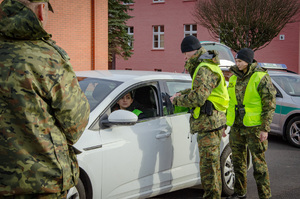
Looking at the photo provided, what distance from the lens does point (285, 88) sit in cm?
992

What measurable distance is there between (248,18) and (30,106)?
23.0m

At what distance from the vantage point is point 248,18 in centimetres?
2369

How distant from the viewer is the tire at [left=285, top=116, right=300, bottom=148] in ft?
31.0

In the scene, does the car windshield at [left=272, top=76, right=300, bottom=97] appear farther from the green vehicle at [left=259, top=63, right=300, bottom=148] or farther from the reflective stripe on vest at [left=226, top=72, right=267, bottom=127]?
the reflective stripe on vest at [left=226, top=72, right=267, bottom=127]

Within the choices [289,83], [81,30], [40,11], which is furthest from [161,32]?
[40,11]

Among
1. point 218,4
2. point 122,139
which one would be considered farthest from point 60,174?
point 218,4

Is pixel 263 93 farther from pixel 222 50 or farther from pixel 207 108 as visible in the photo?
pixel 222 50

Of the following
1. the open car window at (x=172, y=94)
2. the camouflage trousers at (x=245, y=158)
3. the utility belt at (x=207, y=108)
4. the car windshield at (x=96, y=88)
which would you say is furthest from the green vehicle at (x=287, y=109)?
the car windshield at (x=96, y=88)

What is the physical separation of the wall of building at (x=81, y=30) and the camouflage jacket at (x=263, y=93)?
999cm

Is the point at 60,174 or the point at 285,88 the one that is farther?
the point at 285,88

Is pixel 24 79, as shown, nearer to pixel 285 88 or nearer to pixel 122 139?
pixel 122 139

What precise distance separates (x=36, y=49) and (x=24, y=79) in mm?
176

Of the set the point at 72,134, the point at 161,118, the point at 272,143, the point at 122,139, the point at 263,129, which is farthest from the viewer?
the point at 272,143

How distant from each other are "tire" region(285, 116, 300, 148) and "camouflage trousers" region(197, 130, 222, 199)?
562 cm
